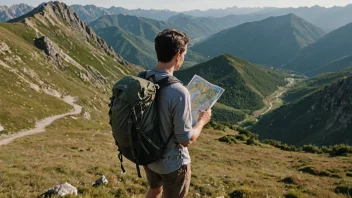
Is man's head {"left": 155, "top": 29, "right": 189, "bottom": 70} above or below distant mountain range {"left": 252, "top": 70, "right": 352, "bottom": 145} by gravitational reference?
above

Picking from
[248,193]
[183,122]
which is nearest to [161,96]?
[183,122]

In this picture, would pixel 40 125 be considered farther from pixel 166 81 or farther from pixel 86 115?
pixel 166 81

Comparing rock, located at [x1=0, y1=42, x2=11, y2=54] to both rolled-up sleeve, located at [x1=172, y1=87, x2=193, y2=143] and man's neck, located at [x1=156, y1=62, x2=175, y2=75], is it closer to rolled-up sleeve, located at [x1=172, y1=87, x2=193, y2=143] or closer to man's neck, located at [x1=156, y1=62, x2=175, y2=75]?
man's neck, located at [x1=156, y1=62, x2=175, y2=75]

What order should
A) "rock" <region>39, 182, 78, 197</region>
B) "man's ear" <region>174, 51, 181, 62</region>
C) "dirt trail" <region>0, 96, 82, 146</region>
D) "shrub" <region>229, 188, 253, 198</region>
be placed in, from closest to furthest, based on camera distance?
"man's ear" <region>174, 51, 181, 62</region>
"rock" <region>39, 182, 78, 197</region>
"shrub" <region>229, 188, 253, 198</region>
"dirt trail" <region>0, 96, 82, 146</region>

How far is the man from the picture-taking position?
6.40 m

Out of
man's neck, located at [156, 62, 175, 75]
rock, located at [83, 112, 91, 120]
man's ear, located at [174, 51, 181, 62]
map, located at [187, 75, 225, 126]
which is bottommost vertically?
rock, located at [83, 112, 91, 120]

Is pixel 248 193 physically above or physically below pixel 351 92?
above

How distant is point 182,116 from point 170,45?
59.2 inches

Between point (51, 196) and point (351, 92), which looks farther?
point (351, 92)

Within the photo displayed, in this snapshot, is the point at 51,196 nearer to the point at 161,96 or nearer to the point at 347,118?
the point at 161,96

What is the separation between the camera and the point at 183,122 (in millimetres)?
6434

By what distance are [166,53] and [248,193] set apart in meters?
9.64

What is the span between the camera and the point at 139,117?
634cm

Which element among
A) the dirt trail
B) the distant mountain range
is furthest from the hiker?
the distant mountain range
